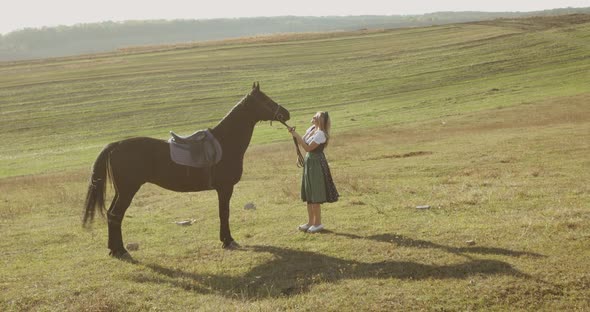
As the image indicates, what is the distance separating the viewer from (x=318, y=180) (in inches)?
477

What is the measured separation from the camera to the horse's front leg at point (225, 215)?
469 inches

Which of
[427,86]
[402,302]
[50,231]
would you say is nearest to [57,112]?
[427,86]

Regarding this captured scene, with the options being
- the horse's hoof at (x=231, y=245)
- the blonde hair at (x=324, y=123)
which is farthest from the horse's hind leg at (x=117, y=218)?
the blonde hair at (x=324, y=123)

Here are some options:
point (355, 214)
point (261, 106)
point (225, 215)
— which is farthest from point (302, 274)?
point (355, 214)

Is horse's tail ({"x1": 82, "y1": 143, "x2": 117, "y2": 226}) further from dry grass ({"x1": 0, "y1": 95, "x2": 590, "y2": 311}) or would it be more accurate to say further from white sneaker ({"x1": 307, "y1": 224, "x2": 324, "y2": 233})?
white sneaker ({"x1": 307, "y1": 224, "x2": 324, "y2": 233})

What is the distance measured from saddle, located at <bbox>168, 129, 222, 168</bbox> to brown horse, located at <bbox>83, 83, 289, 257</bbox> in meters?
0.13

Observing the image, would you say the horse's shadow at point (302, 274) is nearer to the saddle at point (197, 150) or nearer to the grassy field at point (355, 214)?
the grassy field at point (355, 214)

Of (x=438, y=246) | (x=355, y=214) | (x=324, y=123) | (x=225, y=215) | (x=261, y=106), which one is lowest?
(x=355, y=214)

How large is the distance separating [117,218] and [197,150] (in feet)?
7.17

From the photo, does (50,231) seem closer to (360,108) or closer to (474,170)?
(474,170)

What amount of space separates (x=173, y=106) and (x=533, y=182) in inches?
1621

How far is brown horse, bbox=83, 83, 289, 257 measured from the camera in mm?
11297

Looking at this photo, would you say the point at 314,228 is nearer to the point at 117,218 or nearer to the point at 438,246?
the point at 438,246

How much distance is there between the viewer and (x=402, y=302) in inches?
343
